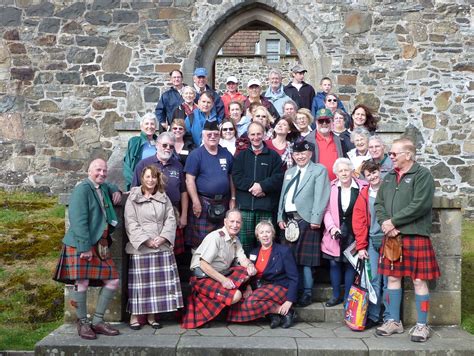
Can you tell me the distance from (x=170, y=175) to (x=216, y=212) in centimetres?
57

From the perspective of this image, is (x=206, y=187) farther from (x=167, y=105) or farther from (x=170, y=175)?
(x=167, y=105)

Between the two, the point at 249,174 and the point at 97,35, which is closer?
the point at 249,174

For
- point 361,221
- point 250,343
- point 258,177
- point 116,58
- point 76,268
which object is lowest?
point 250,343

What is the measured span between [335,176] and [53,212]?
510cm

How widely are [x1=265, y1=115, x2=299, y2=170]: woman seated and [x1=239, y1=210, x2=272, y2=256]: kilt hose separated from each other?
0.59m

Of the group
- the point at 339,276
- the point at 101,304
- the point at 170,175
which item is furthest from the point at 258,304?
the point at 170,175

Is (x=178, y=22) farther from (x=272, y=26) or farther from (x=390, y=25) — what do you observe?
(x=390, y=25)

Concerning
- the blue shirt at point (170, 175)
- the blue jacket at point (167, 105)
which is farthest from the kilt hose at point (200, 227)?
the blue jacket at point (167, 105)

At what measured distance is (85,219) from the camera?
14.8 ft

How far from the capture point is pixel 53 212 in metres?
8.83

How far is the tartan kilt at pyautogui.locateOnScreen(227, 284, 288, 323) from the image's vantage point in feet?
16.0

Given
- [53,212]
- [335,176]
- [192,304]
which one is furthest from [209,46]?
[192,304]

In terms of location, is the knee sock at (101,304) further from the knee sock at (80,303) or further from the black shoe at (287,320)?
the black shoe at (287,320)

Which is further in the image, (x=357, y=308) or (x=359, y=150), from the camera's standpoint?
(x=359, y=150)
